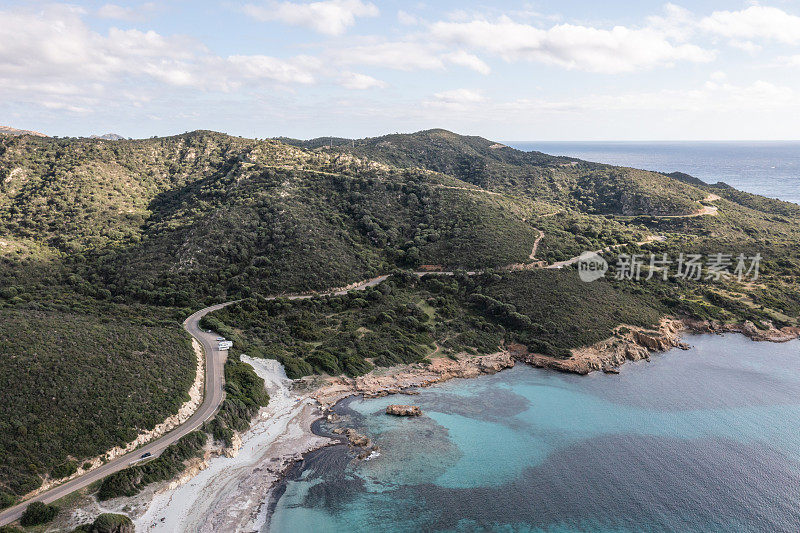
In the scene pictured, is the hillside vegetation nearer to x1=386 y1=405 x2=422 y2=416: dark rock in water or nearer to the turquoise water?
x1=386 y1=405 x2=422 y2=416: dark rock in water

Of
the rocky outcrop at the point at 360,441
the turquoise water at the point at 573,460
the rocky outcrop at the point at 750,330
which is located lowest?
the turquoise water at the point at 573,460

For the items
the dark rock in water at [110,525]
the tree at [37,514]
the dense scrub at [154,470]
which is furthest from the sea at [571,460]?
the tree at [37,514]

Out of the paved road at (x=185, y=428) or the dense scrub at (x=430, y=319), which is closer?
the paved road at (x=185, y=428)

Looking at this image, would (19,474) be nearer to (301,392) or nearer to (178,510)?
(178,510)

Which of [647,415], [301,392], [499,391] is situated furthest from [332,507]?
[647,415]

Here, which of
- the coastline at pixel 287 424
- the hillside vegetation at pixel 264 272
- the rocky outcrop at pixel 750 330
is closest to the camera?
the coastline at pixel 287 424

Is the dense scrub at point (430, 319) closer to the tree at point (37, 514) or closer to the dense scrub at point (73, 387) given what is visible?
the dense scrub at point (73, 387)

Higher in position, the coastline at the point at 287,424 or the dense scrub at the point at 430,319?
the dense scrub at the point at 430,319

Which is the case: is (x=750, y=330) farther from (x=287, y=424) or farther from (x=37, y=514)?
(x=37, y=514)
